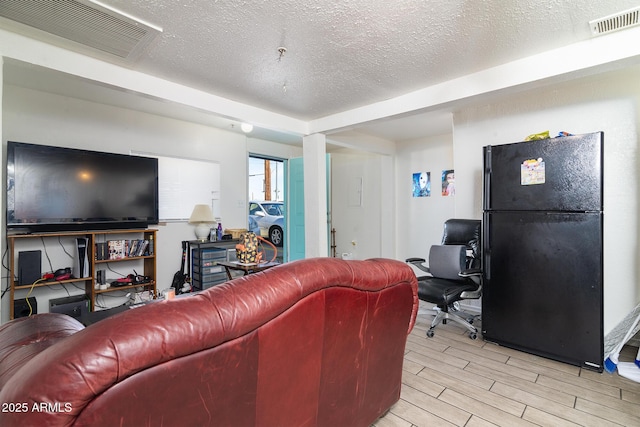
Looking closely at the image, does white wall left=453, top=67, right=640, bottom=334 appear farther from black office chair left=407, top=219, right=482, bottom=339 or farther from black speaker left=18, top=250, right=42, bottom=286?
black speaker left=18, top=250, right=42, bottom=286

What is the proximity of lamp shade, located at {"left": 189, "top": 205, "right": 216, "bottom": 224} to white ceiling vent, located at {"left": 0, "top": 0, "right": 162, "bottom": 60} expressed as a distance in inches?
87.0

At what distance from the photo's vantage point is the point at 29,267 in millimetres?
2836

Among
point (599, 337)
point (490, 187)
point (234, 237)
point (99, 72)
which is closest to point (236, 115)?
point (99, 72)

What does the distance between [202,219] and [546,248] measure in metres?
3.82

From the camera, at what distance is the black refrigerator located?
221 cm

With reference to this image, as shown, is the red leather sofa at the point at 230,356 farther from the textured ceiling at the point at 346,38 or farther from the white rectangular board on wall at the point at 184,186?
the white rectangular board on wall at the point at 184,186

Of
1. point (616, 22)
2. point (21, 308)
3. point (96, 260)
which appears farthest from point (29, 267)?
point (616, 22)

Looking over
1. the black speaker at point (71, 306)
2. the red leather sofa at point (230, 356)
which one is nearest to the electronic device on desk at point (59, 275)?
the black speaker at point (71, 306)

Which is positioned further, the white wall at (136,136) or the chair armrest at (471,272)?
the white wall at (136,136)

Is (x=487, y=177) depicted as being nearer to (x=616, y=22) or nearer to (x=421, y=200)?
(x=616, y=22)

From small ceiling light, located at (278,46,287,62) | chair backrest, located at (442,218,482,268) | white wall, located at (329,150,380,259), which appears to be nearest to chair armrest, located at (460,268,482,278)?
chair backrest, located at (442,218,482,268)

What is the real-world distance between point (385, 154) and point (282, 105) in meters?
2.52

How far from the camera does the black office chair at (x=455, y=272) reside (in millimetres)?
2766

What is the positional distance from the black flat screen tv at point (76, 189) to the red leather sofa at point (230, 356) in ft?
7.31
